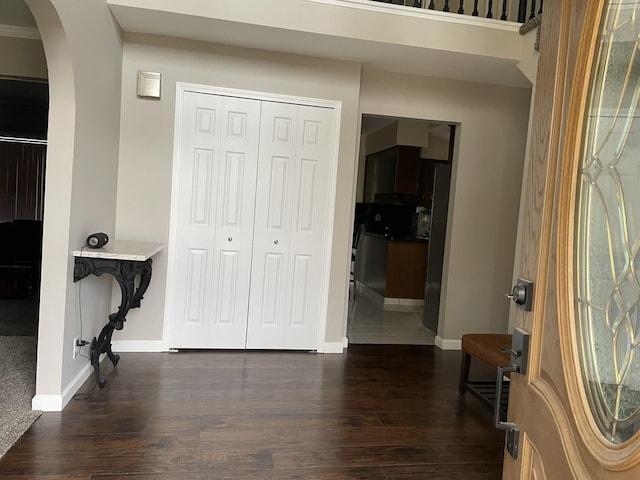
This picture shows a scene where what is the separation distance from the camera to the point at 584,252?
3.13ft

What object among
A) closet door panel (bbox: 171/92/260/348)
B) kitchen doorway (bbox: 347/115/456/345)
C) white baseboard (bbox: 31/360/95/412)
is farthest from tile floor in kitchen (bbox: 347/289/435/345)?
white baseboard (bbox: 31/360/95/412)

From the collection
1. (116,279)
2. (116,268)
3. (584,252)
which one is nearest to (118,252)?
(116,268)

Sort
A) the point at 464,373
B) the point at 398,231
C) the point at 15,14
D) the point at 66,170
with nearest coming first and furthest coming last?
the point at 66,170
the point at 464,373
the point at 15,14
the point at 398,231

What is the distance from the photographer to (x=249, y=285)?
12.4ft

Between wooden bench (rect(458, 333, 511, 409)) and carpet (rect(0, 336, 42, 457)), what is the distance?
2651mm

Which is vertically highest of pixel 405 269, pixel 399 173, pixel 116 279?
pixel 399 173

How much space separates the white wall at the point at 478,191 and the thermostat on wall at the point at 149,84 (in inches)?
78.0

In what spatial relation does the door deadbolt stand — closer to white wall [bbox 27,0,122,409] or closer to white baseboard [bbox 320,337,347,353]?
white wall [bbox 27,0,122,409]

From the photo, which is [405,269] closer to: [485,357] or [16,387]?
[485,357]

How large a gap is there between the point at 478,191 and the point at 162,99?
286 centimetres

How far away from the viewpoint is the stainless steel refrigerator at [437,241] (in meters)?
4.56

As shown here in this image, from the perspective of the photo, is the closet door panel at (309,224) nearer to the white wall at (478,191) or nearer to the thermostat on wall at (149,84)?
the white wall at (478,191)

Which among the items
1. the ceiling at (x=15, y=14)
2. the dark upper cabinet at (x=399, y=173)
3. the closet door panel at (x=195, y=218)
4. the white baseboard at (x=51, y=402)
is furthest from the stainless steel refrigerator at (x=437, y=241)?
the ceiling at (x=15, y=14)

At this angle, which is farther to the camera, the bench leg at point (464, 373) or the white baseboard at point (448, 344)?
the white baseboard at point (448, 344)
